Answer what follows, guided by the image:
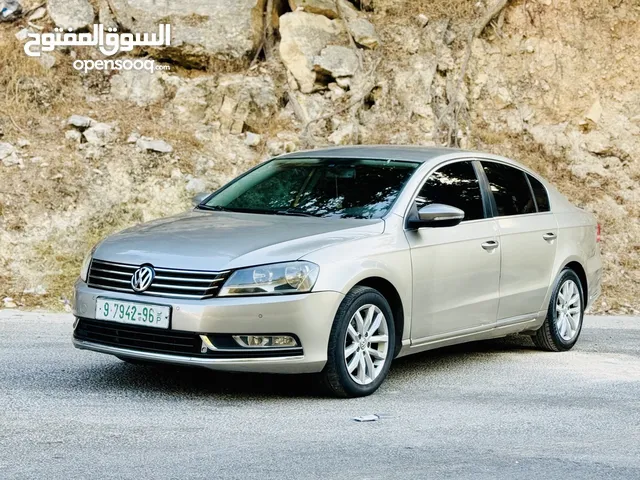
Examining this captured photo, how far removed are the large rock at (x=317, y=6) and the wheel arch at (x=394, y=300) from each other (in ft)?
35.3

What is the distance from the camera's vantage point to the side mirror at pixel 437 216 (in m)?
7.59

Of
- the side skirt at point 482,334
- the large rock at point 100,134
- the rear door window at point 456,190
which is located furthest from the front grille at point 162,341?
the large rock at point 100,134

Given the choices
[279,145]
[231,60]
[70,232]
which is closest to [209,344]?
[70,232]

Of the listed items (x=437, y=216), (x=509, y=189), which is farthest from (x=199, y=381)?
(x=509, y=189)

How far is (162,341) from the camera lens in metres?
6.83

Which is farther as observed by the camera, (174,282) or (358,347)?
(358,347)

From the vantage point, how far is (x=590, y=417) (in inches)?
272

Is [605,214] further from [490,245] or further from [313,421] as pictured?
[313,421]

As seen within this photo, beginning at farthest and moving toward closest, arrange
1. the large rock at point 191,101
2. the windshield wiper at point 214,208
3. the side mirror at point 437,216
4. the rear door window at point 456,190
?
the large rock at point 191,101 → the windshield wiper at point 214,208 → the rear door window at point 456,190 → the side mirror at point 437,216

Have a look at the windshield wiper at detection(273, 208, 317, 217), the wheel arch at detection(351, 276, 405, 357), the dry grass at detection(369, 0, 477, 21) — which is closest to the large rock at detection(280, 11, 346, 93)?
the dry grass at detection(369, 0, 477, 21)

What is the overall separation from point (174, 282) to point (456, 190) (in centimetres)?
253

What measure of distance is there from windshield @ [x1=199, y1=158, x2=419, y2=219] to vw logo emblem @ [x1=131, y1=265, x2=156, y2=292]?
1288 mm

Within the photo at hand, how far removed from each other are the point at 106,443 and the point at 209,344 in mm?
1049

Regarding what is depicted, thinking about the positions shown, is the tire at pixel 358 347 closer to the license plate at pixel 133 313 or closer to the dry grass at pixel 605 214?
the license plate at pixel 133 313
